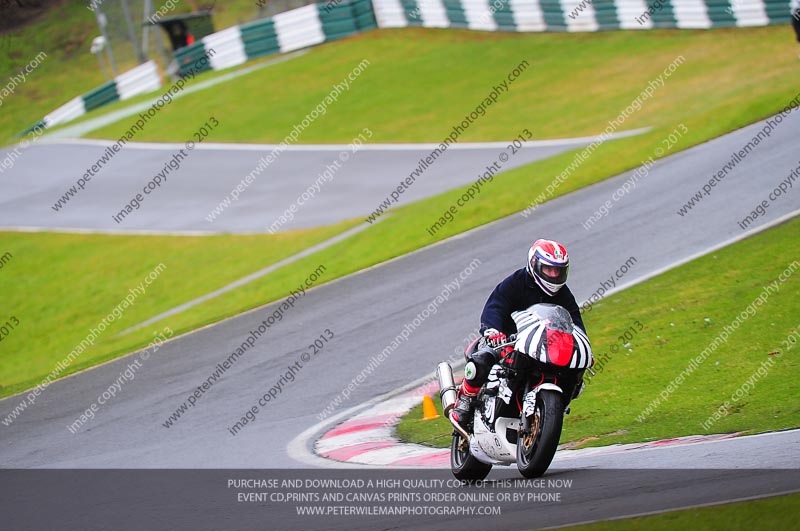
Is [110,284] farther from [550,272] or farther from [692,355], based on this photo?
[550,272]

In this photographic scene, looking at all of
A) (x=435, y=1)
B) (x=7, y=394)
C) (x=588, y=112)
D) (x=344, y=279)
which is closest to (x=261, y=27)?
(x=435, y=1)

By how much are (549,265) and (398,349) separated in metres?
5.98

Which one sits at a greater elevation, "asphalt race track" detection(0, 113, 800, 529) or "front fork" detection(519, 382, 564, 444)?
"front fork" detection(519, 382, 564, 444)

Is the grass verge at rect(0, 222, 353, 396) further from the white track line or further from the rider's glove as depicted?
the rider's glove

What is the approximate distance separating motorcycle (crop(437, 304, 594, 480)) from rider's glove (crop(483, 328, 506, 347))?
2.1 inches

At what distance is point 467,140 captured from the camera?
27531 millimetres

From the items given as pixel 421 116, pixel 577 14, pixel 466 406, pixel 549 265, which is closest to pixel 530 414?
pixel 466 406

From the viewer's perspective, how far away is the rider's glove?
25.1ft

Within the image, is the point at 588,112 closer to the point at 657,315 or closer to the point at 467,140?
the point at 467,140

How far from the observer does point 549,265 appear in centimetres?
754

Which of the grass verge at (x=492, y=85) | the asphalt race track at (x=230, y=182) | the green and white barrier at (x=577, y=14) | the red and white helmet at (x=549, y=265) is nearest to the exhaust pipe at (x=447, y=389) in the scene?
the red and white helmet at (x=549, y=265)

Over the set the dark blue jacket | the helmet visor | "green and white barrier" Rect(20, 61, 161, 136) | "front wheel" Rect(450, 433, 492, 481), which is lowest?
"green and white barrier" Rect(20, 61, 161, 136)

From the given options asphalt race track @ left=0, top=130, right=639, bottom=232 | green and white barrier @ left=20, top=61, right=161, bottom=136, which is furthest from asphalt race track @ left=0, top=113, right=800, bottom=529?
green and white barrier @ left=20, top=61, right=161, bottom=136

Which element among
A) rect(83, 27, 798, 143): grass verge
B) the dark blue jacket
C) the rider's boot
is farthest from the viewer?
rect(83, 27, 798, 143): grass verge
